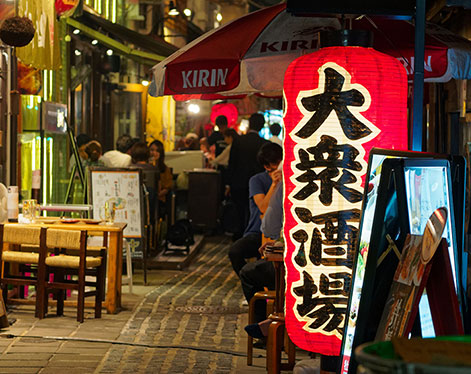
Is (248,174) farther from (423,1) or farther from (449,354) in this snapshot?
(449,354)

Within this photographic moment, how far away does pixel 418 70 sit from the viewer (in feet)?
19.2

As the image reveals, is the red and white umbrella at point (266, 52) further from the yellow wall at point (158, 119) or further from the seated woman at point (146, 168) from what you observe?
the yellow wall at point (158, 119)

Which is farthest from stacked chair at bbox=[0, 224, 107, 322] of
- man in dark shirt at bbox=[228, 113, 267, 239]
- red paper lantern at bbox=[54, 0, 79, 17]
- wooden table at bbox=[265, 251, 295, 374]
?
man in dark shirt at bbox=[228, 113, 267, 239]

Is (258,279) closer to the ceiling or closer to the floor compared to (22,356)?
closer to the ceiling

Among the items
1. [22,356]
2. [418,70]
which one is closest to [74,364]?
[22,356]

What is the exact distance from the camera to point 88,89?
69.4 feet

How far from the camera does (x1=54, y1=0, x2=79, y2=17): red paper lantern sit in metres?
13.9

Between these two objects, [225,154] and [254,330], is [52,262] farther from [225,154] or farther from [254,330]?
[225,154]

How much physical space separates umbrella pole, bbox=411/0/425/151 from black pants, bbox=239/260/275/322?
3.12m

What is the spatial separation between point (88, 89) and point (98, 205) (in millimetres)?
8533

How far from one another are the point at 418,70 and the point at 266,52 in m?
2.89

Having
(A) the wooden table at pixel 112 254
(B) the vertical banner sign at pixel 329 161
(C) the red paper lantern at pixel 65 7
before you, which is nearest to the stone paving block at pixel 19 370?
(B) the vertical banner sign at pixel 329 161

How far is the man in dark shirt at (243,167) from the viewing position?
57.5 ft

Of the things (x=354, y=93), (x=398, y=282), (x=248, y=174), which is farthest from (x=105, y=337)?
(x=248, y=174)
